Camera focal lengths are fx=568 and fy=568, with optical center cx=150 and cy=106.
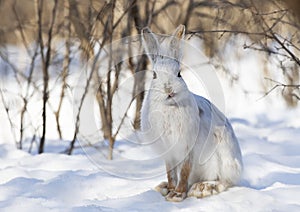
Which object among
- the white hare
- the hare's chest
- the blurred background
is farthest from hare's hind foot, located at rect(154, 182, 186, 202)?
the blurred background

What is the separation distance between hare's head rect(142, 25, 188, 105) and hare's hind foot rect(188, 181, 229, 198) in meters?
0.53

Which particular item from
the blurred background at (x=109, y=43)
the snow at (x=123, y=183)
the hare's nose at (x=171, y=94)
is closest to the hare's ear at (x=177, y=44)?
the hare's nose at (x=171, y=94)

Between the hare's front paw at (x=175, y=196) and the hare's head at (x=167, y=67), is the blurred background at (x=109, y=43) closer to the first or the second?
the hare's head at (x=167, y=67)

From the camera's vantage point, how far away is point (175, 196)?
3117mm

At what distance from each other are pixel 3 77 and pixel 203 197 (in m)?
4.80

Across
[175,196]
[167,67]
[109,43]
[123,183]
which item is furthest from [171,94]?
[109,43]

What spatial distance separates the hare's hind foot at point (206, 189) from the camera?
3.13 m

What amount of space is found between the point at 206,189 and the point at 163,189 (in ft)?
0.86

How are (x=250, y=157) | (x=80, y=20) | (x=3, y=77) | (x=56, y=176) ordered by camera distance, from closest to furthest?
1. (x=56, y=176)
2. (x=250, y=157)
3. (x=80, y=20)
4. (x=3, y=77)

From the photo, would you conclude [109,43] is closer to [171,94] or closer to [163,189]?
[163,189]

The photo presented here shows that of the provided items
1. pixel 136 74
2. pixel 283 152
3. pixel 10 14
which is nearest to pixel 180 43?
pixel 136 74

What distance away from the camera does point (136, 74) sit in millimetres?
4918

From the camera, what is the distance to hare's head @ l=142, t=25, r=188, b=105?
2820 millimetres

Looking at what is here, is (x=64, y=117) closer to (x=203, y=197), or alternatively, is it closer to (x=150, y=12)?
(x=150, y=12)
